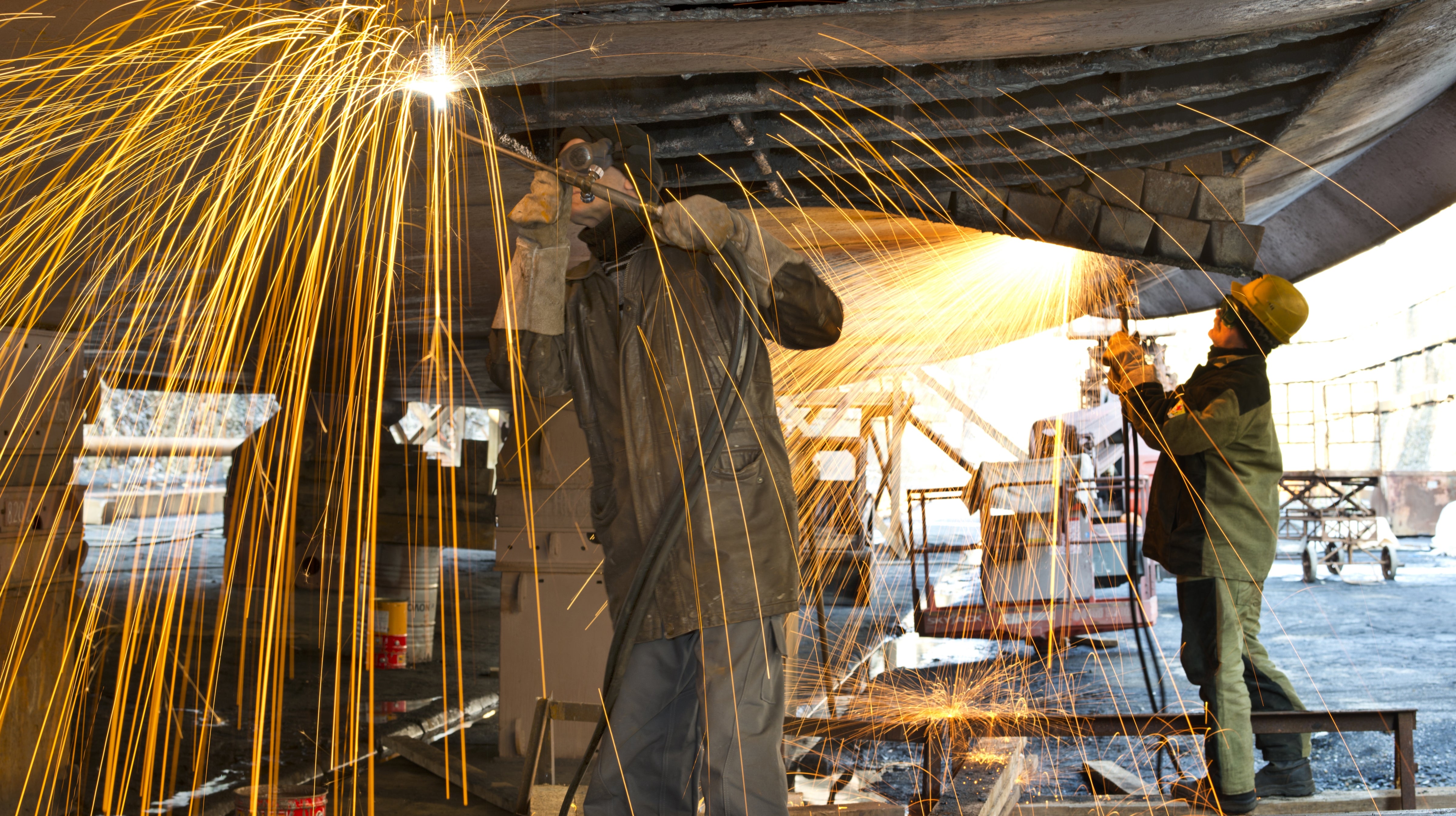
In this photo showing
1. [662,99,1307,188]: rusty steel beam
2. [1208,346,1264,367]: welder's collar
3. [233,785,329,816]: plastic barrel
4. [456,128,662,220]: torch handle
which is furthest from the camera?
[1208,346,1264,367]: welder's collar

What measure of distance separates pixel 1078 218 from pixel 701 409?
187cm

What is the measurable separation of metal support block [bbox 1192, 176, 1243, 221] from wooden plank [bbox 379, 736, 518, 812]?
3385 millimetres

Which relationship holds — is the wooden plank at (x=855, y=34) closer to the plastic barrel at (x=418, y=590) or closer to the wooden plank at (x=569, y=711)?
the wooden plank at (x=569, y=711)

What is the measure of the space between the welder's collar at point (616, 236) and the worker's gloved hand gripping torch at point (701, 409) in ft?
0.39

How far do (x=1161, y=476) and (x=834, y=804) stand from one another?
1884 millimetres

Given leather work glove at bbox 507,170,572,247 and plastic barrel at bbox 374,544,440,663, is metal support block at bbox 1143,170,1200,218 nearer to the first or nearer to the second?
leather work glove at bbox 507,170,572,247

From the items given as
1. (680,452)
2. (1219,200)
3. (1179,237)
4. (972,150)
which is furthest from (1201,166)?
(680,452)

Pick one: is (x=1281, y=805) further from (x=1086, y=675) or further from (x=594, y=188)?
(x=1086, y=675)

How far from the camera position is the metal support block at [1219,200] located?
11.7 feet

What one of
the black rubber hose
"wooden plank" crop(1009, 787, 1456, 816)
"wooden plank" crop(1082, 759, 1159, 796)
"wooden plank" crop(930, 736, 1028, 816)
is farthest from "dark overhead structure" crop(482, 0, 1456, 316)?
Answer: "wooden plank" crop(1082, 759, 1159, 796)

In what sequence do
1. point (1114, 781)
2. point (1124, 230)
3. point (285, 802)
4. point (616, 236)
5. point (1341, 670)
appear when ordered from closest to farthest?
point (616, 236) → point (285, 802) → point (1124, 230) → point (1114, 781) → point (1341, 670)

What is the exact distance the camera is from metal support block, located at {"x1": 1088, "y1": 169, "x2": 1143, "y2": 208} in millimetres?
3465

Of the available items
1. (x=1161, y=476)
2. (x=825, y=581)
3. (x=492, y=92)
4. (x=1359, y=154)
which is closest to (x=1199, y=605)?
(x=1161, y=476)

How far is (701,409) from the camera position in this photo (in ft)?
7.34
